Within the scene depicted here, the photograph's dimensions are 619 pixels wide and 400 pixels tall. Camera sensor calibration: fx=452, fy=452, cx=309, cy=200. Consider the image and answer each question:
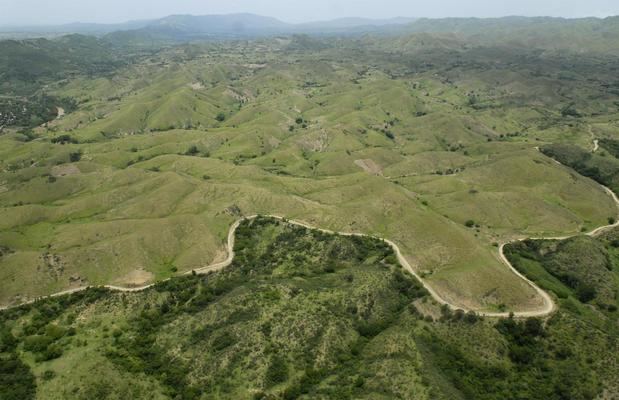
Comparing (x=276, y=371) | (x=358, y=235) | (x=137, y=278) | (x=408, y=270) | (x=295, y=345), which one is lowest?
(x=137, y=278)

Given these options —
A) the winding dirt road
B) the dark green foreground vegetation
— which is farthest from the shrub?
the winding dirt road

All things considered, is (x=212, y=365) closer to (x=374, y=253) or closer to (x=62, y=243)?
(x=374, y=253)

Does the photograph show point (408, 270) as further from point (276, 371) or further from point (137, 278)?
point (137, 278)

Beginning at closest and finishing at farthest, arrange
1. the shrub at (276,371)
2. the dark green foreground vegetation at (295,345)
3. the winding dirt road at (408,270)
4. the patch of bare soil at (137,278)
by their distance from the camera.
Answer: the dark green foreground vegetation at (295,345)
the shrub at (276,371)
the winding dirt road at (408,270)
the patch of bare soil at (137,278)

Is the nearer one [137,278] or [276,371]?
[276,371]

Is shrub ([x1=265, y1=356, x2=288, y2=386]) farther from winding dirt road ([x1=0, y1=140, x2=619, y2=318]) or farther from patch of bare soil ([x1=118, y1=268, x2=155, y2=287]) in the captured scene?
patch of bare soil ([x1=118, y1=268, x2=155, y2=287])

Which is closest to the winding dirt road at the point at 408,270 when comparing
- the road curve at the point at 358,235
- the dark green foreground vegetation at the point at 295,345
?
the road curve at the point at 358,235

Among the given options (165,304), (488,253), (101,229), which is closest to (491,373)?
(488,253)

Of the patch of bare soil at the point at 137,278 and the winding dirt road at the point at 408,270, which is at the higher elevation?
the winding dirt road at the point at 408,270

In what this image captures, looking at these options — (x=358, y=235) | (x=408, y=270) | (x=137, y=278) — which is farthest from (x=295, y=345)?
(x=358, y=235)

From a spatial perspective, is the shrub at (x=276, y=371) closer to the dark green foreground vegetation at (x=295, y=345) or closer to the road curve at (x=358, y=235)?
the dark green foreground vegetation at (x=295, y=345)
